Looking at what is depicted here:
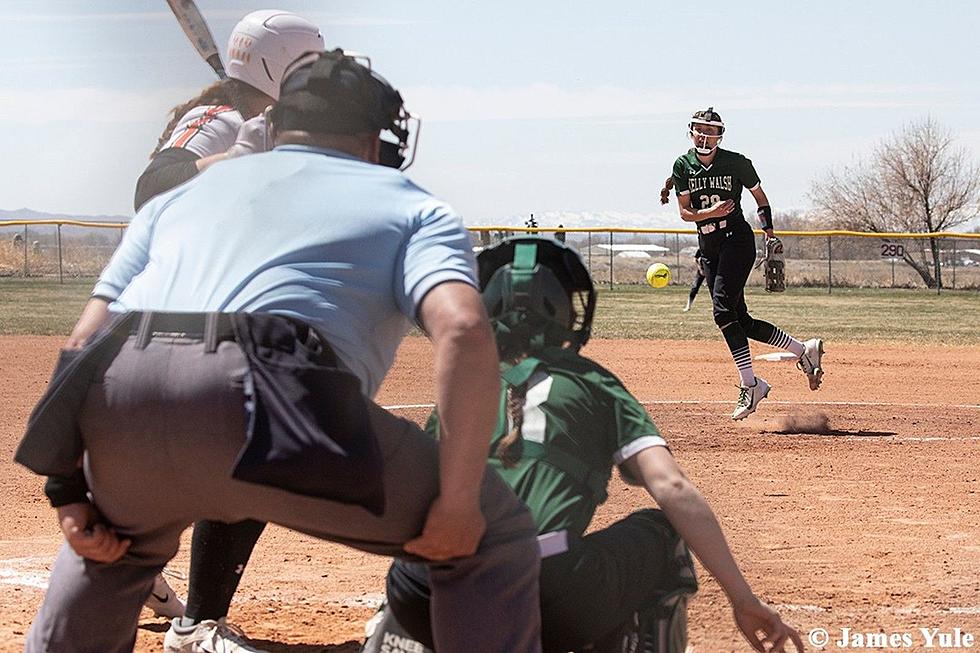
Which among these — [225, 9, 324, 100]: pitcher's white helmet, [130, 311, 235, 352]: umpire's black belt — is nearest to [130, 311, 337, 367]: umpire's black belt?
[130, 311, 235, 352]: umpire's black belt

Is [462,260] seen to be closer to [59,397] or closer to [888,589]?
[59,397]

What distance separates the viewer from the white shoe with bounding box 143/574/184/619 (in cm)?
409

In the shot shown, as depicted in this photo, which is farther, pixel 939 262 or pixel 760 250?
pixel 939 262

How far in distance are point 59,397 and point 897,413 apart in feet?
25.5

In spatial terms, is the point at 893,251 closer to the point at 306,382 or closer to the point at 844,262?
the point at 844,262

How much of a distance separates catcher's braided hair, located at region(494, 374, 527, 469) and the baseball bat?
3.75 ft

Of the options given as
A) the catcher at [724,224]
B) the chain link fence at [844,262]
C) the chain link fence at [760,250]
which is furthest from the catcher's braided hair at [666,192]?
the chain link fence at [844,262]

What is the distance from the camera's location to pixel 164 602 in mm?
4121

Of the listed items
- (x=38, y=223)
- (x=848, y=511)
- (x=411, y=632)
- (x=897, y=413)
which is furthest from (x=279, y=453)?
(x=38, y=223)

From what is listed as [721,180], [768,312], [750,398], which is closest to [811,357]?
[750,398]

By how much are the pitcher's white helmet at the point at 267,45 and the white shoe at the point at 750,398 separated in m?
5.46

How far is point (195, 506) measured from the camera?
85.2 inches

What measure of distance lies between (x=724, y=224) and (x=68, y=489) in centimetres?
709

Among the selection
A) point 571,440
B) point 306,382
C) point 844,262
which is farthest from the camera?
point 844,262
